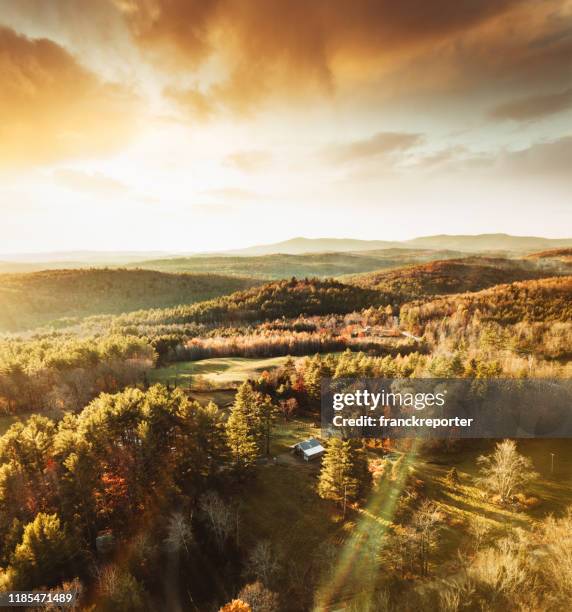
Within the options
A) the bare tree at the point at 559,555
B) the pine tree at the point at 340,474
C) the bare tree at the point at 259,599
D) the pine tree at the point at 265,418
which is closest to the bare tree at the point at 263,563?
the bare tree at the point at 259,599

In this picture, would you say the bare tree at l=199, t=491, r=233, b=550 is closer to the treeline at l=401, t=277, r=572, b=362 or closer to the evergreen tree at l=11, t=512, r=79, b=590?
the evergreen tree at l=11, t=512, r=79, b=590

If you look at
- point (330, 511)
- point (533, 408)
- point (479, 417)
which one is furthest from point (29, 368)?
point (533, 408)

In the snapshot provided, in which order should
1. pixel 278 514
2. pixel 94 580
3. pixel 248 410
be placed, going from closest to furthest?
1. pixel 94 580
2. pixel 278 514
3. pixel 248 410

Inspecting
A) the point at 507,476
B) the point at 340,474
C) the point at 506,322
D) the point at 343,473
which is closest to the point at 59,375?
the point at 340,474

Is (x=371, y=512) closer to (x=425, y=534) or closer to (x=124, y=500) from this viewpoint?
(x=425, y=534)

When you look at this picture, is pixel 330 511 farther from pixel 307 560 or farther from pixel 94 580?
A: pixel 94 580

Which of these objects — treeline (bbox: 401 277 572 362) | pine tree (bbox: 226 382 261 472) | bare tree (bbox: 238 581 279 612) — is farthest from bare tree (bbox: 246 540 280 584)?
treeline (bbox: 401 277 572 362)

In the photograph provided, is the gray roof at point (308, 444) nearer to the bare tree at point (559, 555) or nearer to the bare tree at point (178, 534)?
the bare tree at point (178, 534)
